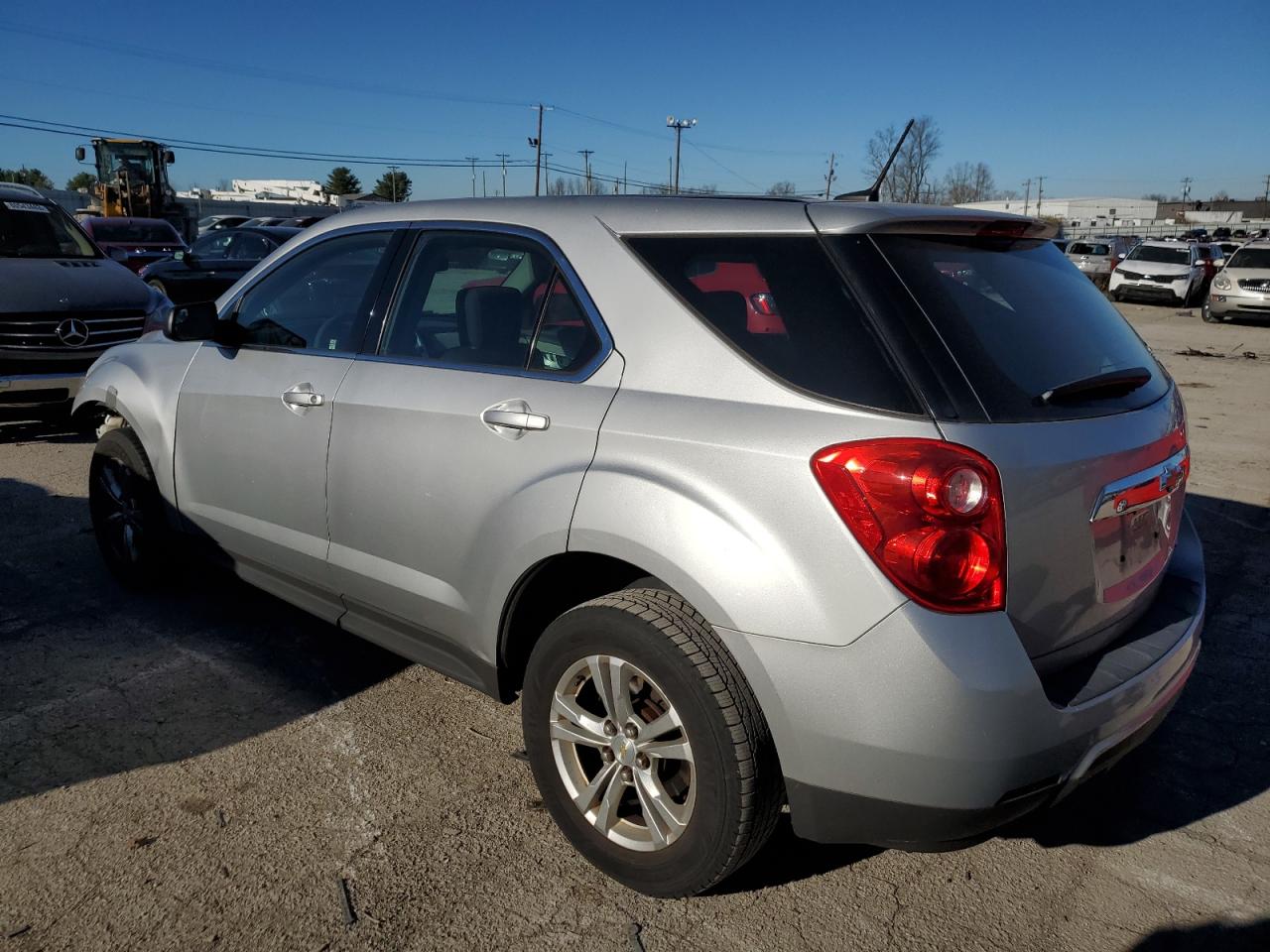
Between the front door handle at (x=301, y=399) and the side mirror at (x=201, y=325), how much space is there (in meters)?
0.56

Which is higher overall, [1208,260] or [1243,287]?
[1208,260]

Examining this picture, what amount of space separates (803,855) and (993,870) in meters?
0.53

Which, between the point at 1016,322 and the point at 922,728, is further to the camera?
the point at 1016,322

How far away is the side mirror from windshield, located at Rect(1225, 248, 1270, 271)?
891 inches

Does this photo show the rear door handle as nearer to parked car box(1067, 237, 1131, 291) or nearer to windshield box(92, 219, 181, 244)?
windshield box(92, 219, 181, 244)

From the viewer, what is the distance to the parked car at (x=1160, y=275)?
24703 mm

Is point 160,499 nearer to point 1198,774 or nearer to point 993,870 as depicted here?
point 993,870

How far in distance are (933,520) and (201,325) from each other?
9.78 ft

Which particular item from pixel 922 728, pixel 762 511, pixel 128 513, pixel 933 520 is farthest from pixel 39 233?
pixel 922 728

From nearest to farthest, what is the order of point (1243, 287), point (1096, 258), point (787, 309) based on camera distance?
point (787, 309), point (1243, 287), point (1096, 258)

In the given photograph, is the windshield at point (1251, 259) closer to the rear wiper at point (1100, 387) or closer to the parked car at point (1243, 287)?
the parked car at point (1243, 287)

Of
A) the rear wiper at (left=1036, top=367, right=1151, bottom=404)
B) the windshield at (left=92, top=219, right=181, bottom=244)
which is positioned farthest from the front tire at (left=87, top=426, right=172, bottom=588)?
the windshield at (left=92, top=219, right=181, bottom=244)

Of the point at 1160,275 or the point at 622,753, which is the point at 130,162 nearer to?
the point at 1160,275

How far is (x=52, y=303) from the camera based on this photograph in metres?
7.49
